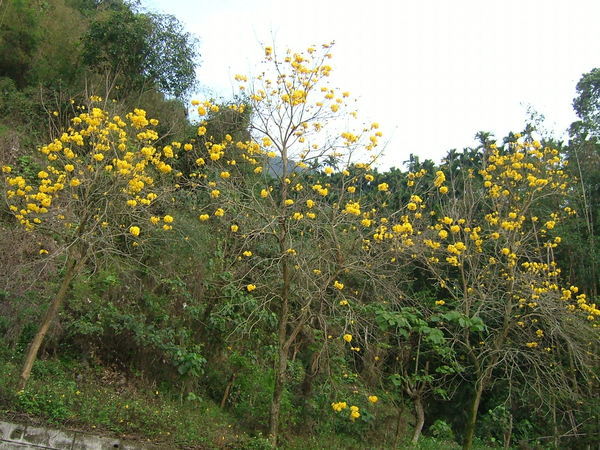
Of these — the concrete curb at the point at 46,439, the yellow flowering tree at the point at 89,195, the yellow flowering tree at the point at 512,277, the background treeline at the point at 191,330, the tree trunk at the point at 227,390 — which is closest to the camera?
the concrete curb at the point at 46,439

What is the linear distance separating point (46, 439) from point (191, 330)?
2.23 metres

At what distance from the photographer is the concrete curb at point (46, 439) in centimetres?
487

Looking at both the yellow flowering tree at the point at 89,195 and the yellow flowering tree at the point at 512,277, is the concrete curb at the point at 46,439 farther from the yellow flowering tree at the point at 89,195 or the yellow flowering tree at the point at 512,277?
the yellow flowering tree at the point at 512,277

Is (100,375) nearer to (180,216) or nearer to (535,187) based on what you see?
(180,216)

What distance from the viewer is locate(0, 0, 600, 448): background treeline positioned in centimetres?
587

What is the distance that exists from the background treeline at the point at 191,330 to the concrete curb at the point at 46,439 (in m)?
0.13

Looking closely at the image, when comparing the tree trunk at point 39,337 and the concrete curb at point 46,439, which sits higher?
the tree trunk at point 39,337

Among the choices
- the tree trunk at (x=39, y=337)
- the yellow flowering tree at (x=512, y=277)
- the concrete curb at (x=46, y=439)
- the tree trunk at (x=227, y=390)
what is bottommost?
the concrete curb at (x=46, y=439)

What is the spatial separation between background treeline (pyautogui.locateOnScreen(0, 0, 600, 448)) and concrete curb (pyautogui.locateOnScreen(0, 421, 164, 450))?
133 mm

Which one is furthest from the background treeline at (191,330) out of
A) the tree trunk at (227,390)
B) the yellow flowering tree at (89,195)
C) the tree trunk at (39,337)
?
the yellow flowering tree at (89,195)

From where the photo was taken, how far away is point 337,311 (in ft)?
19.9

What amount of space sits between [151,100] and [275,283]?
6.07 m

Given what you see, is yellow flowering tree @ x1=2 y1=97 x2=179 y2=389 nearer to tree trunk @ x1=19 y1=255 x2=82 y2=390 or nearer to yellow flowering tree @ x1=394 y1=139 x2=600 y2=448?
tree trunk @ x1=19 y1=255 x2=82 y2=390

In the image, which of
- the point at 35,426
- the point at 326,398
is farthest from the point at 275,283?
the point at 35,426
